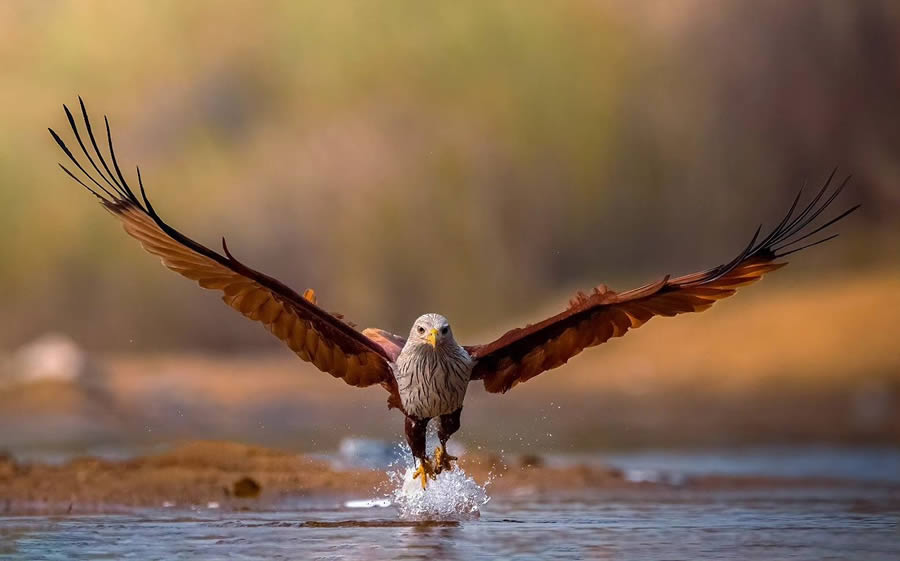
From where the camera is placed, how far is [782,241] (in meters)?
10.8

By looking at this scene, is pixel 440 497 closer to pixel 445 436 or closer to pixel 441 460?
pixel 441 460

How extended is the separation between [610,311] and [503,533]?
7.03 ft

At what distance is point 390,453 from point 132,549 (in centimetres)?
628

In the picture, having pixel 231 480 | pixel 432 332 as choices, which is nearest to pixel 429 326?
pixel 432 332

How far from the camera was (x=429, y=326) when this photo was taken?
1054 centimetres

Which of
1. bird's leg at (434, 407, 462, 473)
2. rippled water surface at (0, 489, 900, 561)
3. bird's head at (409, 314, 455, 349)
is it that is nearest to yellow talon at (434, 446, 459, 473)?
bird's leg at (434, 407, 462, 473)

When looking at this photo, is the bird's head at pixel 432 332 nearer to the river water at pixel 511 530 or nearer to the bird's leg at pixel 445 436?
the bird's leg at pixel 445 436

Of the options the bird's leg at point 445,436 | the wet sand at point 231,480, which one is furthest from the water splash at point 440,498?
the wet sand at point 231,480

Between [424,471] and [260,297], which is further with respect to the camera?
[424,471]

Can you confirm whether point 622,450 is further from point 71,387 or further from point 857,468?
point 71,387

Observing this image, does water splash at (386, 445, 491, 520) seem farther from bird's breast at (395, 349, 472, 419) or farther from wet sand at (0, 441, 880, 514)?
wet sand at (0, 441, 880, 514)

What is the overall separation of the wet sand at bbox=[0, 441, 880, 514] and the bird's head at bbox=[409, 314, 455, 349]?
10.5 feet

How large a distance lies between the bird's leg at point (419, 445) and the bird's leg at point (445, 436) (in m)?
0.08

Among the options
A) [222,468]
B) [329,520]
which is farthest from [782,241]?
[222,468]
